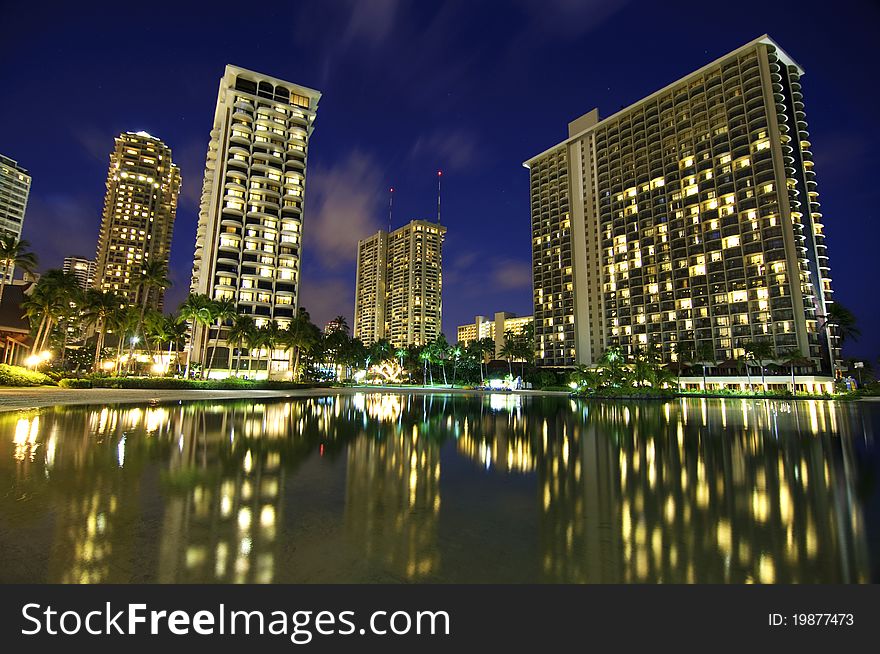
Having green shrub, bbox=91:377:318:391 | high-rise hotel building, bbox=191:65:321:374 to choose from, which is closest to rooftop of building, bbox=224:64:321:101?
high-rise hotel building, bbox=191:65:321:374

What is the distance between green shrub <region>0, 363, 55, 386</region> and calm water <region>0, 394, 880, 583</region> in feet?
108

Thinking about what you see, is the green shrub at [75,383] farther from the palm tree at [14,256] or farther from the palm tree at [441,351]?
the palm tree at [441,351]

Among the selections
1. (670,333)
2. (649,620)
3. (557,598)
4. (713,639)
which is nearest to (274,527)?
(557,598)

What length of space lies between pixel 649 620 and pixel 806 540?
3.60 m

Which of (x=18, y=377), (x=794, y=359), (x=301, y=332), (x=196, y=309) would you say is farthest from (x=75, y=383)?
(x=794, y=359)

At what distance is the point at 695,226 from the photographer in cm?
10175

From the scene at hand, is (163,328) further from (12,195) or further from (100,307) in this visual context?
(12,195)

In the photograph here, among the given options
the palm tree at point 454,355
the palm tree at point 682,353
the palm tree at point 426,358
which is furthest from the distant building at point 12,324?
the palm tree at point 682,353

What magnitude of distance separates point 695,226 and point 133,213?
216m

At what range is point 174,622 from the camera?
3836mm

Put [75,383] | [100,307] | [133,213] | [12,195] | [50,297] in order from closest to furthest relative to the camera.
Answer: [75,383]
[50,297]
[100,307]
[12,195]
[133,213]

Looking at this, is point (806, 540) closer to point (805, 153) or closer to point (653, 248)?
point (653, 248)

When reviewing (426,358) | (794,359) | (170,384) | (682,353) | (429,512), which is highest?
(682,353)

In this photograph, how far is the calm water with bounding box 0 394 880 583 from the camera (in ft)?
15.1
